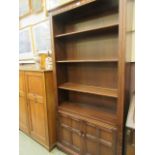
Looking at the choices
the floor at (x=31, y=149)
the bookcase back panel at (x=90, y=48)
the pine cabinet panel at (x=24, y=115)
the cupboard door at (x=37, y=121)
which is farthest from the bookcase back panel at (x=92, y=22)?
the floor at (x=31, y=149)

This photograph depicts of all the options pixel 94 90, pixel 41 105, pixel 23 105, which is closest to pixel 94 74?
pixel 94 90

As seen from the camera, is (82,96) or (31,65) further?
(31,65)

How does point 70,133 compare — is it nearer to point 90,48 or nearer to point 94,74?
point 94,74

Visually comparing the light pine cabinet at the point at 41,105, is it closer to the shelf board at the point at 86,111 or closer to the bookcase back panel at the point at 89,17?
the shelf board at the point at 86,111

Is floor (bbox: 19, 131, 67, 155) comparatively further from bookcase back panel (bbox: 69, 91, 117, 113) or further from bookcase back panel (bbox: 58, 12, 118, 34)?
bookcase back panel (bbox: 58, 12, 118, 34)

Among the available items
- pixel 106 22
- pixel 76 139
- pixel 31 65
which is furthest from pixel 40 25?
pixel 76 139

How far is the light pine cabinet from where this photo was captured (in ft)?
6.60

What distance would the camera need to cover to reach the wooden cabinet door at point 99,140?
4.92ft

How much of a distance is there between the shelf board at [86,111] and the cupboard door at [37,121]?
1.19 feet

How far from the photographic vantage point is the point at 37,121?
88.4 inches

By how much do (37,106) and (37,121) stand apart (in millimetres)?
280
